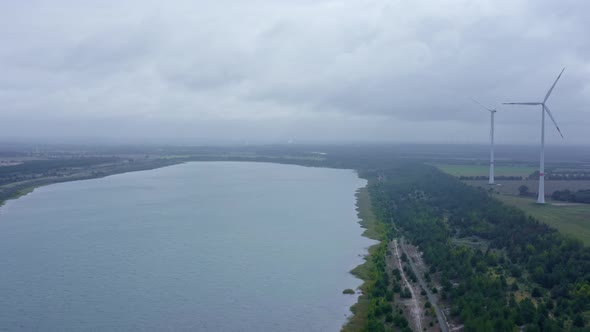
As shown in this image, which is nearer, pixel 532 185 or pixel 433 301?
pixel 433 301

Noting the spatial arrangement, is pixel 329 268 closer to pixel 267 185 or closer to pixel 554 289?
pixel 554 289

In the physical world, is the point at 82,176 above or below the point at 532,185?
above

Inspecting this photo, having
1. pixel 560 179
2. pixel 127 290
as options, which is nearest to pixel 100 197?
pixel 127 290

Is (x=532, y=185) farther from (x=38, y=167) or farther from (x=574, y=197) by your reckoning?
(x=38, y=167)

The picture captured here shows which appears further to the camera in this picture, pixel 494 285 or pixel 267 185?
pixel 267 185

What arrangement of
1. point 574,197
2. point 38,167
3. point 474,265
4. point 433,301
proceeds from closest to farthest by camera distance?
point 433,301
point 474,265
point 574,197
point 38,167

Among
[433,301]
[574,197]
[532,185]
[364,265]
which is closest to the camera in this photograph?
[433,301]

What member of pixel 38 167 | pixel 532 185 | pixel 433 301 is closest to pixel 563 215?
pixel 433 301
